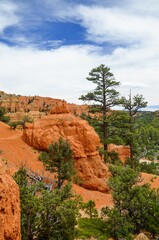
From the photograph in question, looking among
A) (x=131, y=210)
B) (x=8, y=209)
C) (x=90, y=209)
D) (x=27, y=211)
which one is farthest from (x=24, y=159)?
(x=8, y=209)

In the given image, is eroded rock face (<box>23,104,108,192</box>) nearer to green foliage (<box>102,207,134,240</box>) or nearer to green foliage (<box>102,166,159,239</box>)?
green foliage (<box>102,166,159,239</box>)

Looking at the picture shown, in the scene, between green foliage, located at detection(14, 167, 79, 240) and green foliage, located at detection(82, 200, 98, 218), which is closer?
green foliage, located at detection(14, 167, 79, 240)

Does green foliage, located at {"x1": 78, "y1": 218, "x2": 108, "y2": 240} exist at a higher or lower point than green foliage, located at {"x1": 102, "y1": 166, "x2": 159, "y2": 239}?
lower

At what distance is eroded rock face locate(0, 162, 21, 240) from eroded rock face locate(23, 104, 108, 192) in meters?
16.1

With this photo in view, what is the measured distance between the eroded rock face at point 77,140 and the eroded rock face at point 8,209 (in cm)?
1614

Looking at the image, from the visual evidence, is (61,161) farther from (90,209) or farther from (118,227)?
(118,227)

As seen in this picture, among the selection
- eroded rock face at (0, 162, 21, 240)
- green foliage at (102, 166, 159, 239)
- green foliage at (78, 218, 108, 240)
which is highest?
eroded rock face at (0, 162, 21, 240)

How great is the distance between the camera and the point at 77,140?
25.0 m

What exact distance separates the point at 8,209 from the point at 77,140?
58.3 ft

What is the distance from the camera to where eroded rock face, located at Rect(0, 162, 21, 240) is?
704 cm

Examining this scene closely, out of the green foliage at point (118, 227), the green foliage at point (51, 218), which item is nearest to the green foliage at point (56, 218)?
the green foliage at point (51, 218)

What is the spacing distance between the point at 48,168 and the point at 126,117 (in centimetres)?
1388

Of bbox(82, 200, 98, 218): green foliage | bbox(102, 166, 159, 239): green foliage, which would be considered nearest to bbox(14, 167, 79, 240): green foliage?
bbox(102, 166, 159, 239): green foliage

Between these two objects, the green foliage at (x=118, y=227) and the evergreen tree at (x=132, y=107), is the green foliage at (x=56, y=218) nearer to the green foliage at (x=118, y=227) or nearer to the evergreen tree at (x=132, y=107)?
the green foliage at (x=118, y=227)
